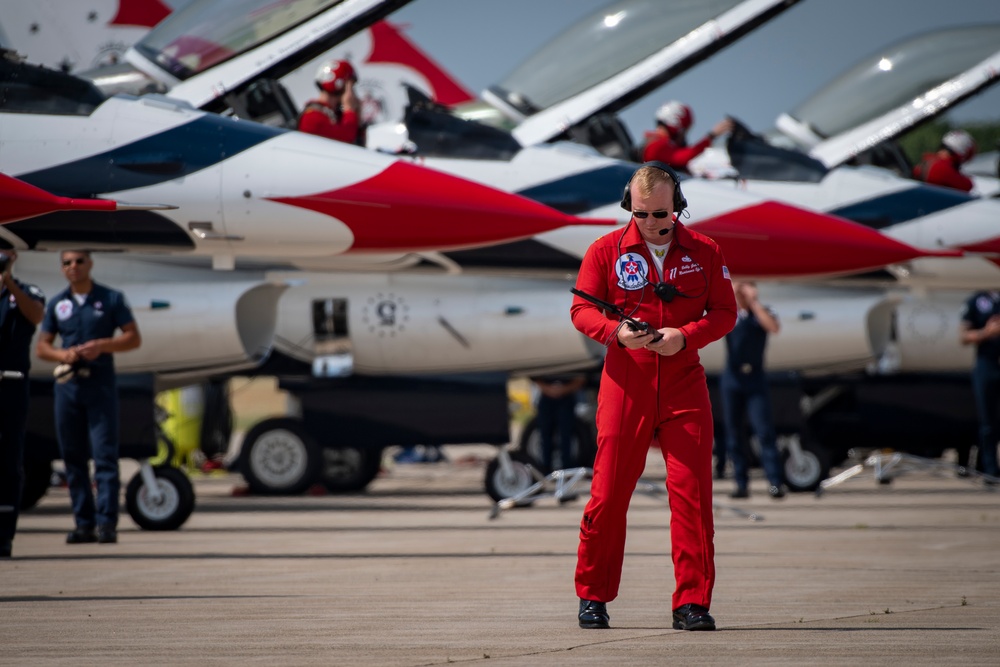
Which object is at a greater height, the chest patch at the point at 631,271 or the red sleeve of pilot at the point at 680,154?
the red sleeve of pilot at the point at 680,154

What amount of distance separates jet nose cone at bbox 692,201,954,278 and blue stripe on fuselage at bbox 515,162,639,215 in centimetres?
82

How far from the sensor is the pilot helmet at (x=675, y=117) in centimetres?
1277

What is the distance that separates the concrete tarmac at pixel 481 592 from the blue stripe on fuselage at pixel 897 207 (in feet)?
10.3

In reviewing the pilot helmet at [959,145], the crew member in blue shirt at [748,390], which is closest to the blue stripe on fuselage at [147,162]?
the crew member in blue shirt at [748,390]

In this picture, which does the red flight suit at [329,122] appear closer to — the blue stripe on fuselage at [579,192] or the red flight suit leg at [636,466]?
the blue stripe on fuselage at [579,192]

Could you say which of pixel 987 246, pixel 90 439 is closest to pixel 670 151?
pixel 987 246

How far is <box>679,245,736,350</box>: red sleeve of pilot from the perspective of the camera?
15.6ft

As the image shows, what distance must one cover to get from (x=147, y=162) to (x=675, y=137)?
5829mm

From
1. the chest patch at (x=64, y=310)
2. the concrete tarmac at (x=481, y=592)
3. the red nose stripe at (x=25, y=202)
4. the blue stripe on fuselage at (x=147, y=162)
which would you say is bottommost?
the concrete tarmac at (x=481, y=592)

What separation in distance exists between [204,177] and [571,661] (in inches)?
206

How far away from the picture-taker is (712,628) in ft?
15.2

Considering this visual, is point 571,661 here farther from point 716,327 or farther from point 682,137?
point 682,137

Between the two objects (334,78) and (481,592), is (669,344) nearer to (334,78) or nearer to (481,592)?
(481,592)

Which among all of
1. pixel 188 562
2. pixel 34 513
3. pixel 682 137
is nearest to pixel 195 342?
pixel 34 513
